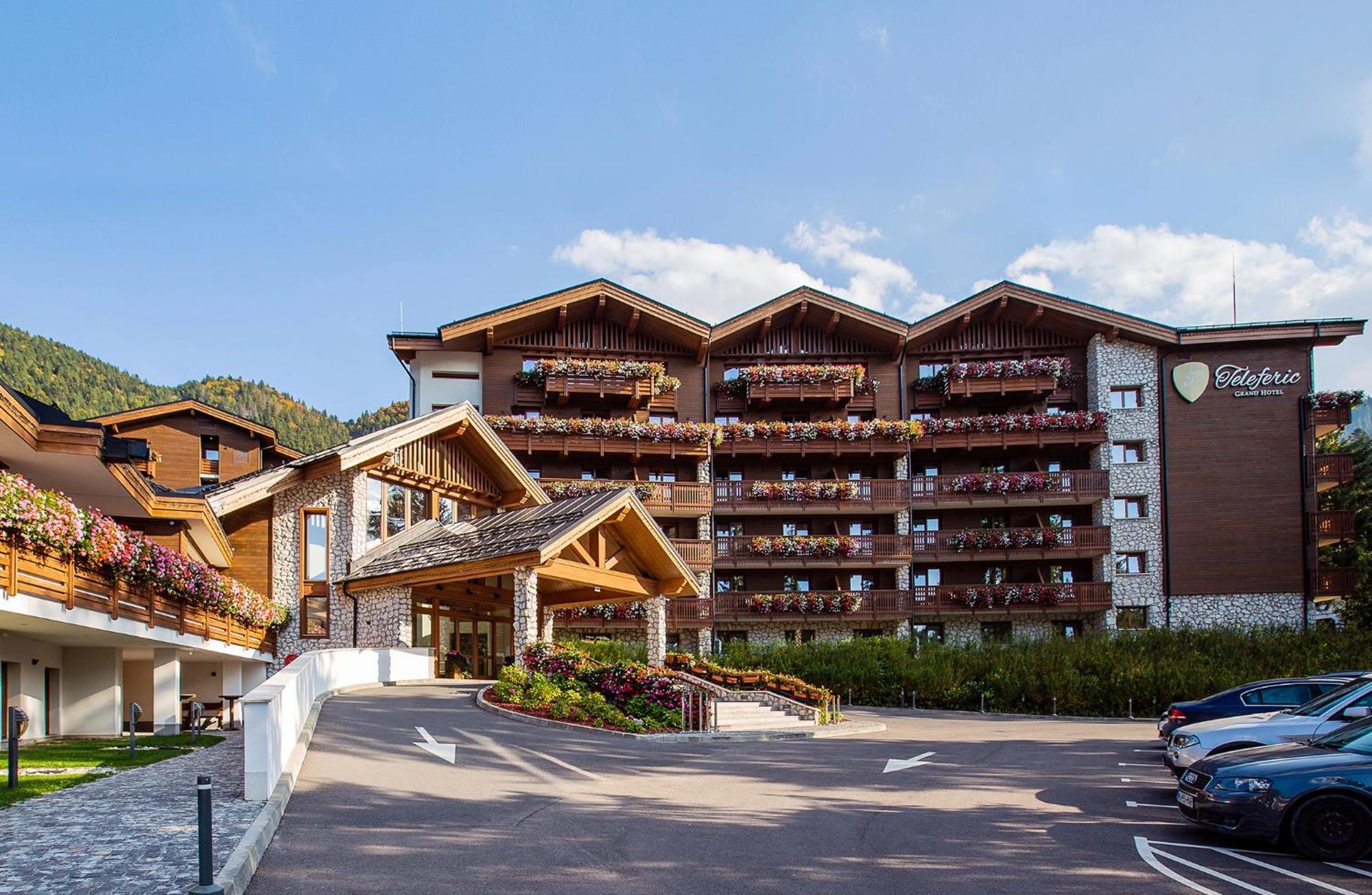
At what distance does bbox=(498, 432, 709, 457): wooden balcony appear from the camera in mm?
40062

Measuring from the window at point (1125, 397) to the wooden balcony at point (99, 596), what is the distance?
1281 inches

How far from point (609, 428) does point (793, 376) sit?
287 inches

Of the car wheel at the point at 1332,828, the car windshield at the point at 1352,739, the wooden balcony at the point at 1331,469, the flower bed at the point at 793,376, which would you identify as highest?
the flower bed at the point at 793,376

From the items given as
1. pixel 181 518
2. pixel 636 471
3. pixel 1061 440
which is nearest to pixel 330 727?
pixel 181 518

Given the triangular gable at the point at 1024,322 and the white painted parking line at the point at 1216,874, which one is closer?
the white painted parking line at the point at 1216,874

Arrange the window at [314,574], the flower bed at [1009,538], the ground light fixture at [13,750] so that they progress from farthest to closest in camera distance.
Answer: the flower bed at [1009,538], the window at [314,574], the ground light fixture at [13,750]

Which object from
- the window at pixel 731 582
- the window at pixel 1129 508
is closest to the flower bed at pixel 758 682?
the window at pixel 731 582

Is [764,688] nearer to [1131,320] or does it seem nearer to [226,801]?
[226,801]

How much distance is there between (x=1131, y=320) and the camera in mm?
42438

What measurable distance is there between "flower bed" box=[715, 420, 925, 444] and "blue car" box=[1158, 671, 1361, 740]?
78.5ft

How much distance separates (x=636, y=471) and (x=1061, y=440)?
15811 mm

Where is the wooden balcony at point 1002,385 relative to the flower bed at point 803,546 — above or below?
above

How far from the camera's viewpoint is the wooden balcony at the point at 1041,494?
41656 mm

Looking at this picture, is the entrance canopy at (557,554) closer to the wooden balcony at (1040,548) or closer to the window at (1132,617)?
the wooden balcony at (1040,548)
